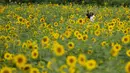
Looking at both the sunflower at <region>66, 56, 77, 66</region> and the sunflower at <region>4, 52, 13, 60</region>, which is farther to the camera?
the sunflower at <region>4, 52, 13, 60</region>

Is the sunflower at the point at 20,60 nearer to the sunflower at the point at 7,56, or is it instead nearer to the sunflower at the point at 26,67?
the sunflower at the point at 26,67

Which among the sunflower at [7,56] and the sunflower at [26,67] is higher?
the sunflower at [26,67]

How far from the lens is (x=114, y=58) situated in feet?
17.4

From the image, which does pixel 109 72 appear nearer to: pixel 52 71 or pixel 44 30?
pixel 52 71

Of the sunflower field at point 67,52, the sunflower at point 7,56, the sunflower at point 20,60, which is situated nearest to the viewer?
the sunflower at point 20,60

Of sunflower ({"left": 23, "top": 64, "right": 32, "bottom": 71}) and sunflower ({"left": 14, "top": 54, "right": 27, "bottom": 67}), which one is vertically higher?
sunflower ({"left": 14, "top": 54, "right": 27, "bottom": 67})

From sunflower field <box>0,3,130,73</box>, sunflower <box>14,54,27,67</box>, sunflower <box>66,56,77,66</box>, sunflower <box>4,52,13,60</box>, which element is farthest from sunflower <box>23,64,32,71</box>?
sunflower <box>4,52,13,60</box>

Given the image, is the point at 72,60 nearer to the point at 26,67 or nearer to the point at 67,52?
the point at 26,67

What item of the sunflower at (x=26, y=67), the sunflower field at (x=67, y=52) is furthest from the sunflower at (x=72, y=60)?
the sunflower at (x=26, y=67)

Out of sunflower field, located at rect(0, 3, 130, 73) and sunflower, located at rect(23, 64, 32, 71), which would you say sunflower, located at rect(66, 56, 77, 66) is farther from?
sunflower, located at rect(23, 64, 32, 71)

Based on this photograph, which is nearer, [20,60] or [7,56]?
[20,60]

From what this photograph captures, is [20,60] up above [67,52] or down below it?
above

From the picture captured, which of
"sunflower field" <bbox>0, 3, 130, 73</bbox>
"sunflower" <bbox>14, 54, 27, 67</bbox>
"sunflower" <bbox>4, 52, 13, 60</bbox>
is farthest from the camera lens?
"sunflower" <bbox>4, 52, 13, 60</bbox>

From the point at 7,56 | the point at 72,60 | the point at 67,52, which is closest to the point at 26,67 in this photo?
the point at 72,60
